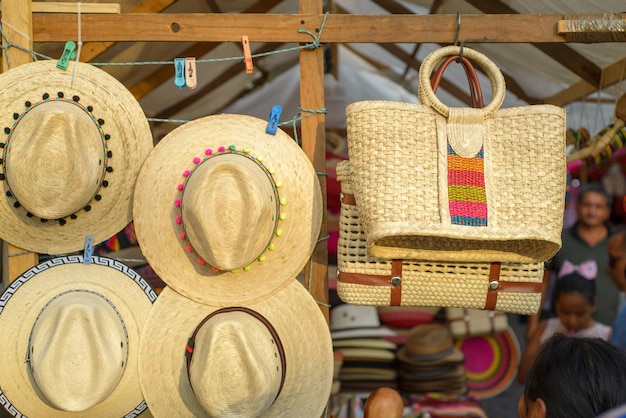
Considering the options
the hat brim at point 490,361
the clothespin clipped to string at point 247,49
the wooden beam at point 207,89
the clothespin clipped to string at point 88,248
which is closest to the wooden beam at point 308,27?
the clothespin clipped to string at point 247,49

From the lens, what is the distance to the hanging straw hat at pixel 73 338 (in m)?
2.55

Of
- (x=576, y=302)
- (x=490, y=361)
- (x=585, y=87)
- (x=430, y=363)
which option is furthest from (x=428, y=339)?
(x=585, y=87)

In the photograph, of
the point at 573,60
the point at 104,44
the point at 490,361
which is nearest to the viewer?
the point at 104,44

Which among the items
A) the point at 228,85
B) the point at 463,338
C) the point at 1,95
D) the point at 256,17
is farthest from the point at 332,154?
the point at 1,95

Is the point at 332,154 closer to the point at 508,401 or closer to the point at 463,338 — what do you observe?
the point at 463,338

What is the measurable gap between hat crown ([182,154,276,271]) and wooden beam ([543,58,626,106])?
8.11 feet

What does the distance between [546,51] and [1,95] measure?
2.99 m

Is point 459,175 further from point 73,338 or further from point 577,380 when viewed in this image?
point 73,338

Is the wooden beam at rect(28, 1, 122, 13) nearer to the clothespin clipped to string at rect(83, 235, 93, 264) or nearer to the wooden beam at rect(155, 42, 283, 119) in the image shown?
the clothespin clipped to string at rect(83, 235, 93, 264)

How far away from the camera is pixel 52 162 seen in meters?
2.53

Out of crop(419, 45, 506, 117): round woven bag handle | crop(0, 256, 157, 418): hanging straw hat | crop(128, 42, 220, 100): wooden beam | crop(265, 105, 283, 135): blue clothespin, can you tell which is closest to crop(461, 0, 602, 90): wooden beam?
crop(419, 45, 506, 117): round woven bag handle

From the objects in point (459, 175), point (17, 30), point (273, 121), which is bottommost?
point (459, 175)

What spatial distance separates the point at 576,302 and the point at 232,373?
2762 millimetres

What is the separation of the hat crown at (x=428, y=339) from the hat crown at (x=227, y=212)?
2.19 metres
